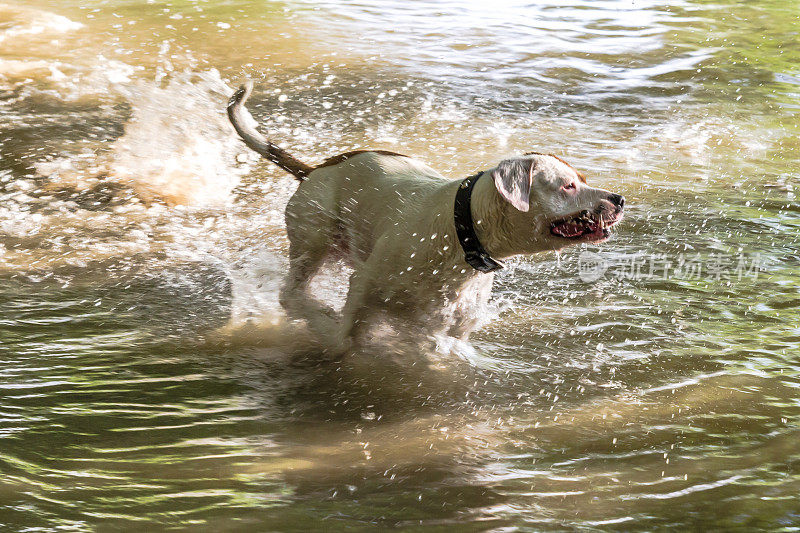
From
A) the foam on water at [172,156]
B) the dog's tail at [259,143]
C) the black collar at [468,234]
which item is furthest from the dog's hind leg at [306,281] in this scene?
the foam on water at [172,156]

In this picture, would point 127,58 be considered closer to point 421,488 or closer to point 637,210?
point 637,210

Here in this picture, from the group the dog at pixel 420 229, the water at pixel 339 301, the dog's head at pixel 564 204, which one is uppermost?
the dog's head at pixel 564 204

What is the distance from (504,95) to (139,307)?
21.4ft

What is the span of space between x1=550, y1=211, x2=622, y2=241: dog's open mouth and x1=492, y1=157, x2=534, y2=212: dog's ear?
0.24 m

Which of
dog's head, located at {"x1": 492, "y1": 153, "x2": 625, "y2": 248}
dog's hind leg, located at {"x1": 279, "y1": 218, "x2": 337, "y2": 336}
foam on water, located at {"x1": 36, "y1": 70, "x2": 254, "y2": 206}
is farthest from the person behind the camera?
foam on water, located at {"x1": 36, "y1": 70, "x2": 254, "y2": 206}

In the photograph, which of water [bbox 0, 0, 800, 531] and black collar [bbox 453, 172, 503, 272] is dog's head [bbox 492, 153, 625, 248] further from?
water [bbox 0, 0, 800, 531]

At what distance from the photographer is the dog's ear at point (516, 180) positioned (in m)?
4.02

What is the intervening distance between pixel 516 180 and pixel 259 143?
7.00 ft

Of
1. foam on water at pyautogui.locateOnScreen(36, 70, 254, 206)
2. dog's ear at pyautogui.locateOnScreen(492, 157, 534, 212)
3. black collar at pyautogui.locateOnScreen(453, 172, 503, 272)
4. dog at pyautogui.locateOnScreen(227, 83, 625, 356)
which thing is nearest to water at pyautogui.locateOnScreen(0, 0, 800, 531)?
foam on water at pyautogui.locateOnScreen(36, 70, 254, 206)

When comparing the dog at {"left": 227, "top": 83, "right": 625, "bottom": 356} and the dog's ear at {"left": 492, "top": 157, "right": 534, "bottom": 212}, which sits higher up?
the dog's ear at {"left": 492, "top": 157, "right": 534, "bottom": 212}

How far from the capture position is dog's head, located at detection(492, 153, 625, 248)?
4145 mm

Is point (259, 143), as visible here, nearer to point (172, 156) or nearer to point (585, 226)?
point (585, 226)

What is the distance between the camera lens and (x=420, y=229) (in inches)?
178

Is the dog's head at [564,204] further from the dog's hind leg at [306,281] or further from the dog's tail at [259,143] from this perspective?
the dog's tail at [259,143]
